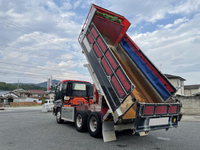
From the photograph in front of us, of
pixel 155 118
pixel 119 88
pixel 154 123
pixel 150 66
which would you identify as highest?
pixel 150 66

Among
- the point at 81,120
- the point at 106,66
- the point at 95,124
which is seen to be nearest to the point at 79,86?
the point at 81,120

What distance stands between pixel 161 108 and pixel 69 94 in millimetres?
5092

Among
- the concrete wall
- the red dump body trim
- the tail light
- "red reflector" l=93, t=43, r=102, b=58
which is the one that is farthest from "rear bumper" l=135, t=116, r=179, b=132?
the concrete wall

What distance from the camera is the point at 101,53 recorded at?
543 cm

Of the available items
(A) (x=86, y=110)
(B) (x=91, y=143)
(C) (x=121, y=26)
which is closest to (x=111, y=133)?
(B) (x=91, y=143)

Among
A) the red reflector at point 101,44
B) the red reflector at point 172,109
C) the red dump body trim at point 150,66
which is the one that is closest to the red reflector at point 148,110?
the red reflector at point 172,109

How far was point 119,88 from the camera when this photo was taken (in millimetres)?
4504

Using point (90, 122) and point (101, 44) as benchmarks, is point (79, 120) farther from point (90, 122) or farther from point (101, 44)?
point (101, 44)

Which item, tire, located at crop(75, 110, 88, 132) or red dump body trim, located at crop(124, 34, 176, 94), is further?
tire, located at crop(75, 110, 88, 132)

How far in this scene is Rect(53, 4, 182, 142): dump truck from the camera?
4.39 metres

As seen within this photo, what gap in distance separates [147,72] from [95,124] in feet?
8.72

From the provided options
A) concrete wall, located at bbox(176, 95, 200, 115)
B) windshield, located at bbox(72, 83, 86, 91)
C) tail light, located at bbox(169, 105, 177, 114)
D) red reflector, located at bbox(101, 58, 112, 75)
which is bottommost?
concrete wall, located at bbox(176, 95, 200, 115)

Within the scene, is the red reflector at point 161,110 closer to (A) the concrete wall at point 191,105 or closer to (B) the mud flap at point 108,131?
(B) the mud flap at point 108,131

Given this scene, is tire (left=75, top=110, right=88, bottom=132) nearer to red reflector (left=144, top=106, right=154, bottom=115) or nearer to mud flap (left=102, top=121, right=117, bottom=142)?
mud flap (left=102, top=121, right=117, bottom=142)
